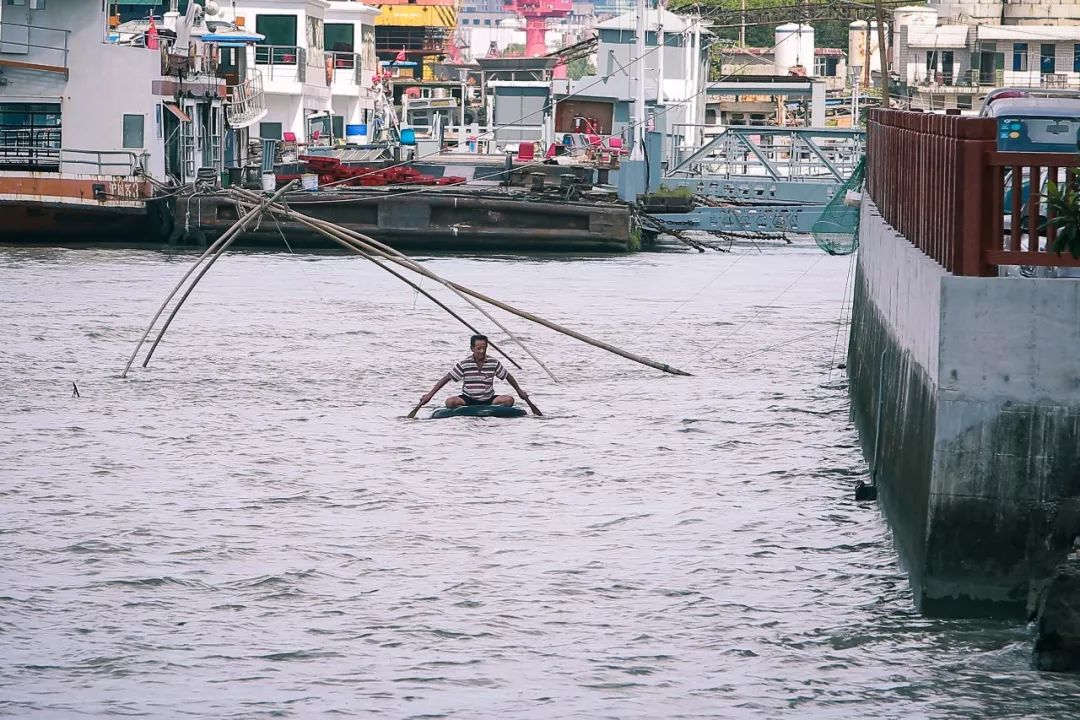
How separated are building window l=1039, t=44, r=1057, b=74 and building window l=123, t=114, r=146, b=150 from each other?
4389 centimetres

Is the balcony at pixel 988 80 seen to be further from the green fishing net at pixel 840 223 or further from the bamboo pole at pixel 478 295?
the bamboo pole at pixel 478 295

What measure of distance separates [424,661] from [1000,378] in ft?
13.7

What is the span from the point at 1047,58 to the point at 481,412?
59.0m

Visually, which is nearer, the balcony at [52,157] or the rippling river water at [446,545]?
the rippling river water at [446,545]

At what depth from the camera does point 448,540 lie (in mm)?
14609

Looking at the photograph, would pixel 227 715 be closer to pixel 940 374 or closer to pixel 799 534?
pixel 940 374

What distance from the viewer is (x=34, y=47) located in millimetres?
43125

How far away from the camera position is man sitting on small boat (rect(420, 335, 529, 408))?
64.1ft

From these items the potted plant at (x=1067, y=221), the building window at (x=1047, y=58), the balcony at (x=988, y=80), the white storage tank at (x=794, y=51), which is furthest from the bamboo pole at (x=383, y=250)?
the white storage tank at (x=794, y=51)

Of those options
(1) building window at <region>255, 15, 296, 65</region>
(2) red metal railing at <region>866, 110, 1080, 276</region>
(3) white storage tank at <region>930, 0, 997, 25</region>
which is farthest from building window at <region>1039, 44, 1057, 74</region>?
(2) red metal railing at <region>866, 110, 1080, 276</region>

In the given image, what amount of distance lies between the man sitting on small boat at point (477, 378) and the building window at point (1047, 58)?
5854 cm

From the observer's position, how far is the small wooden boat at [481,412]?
20.5 m

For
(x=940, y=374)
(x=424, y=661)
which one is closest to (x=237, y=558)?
(x=424, y=661)

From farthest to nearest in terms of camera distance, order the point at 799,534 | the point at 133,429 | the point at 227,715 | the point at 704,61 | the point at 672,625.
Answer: the point at 704,61
the point at 133,429
the point at 799,534
the point at 672,625
the point at 227,715
